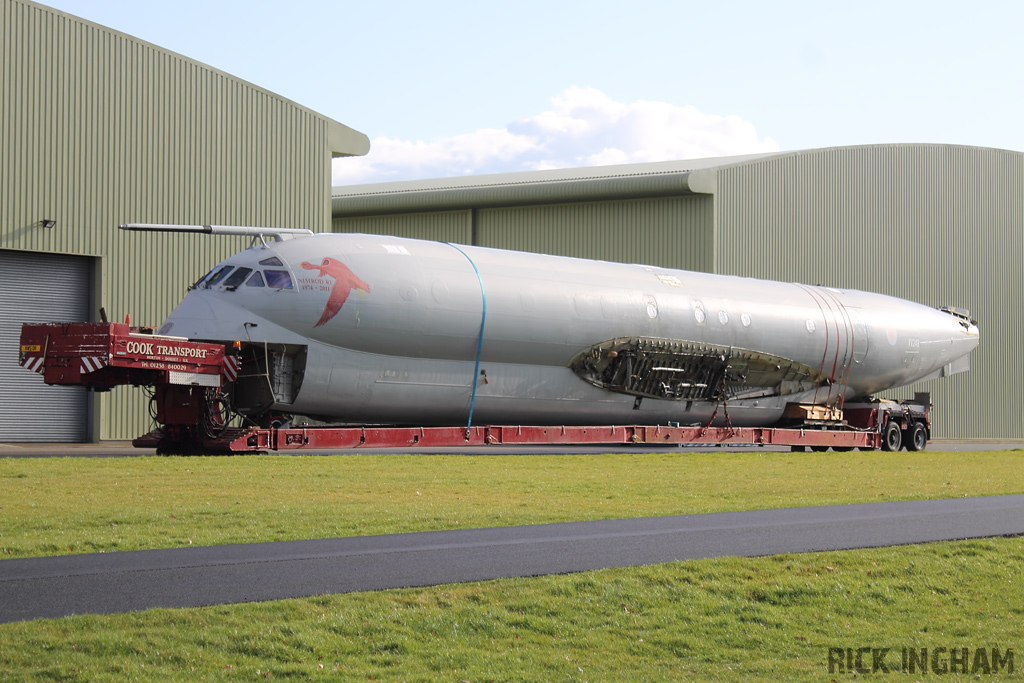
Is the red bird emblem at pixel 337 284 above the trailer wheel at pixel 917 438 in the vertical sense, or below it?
above

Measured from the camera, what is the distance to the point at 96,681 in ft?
22.5

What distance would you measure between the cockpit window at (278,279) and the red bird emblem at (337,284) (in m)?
0.46

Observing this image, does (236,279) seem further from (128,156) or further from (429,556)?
(429,556)

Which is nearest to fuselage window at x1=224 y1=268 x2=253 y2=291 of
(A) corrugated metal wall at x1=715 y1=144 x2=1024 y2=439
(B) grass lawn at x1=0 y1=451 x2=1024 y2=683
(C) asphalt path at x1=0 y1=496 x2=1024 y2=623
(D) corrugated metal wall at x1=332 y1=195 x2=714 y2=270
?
(B) grass lawn at x1=0 y1=451 x2=1024 y2=683

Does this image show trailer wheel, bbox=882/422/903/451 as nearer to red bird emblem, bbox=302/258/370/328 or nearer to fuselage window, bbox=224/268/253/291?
red bird emblem, bbox=302/258/370/328

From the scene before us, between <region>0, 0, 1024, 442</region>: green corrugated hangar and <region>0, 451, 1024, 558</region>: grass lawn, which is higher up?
<region>0, 0, 1024, 442</region>: green corrugated hangar

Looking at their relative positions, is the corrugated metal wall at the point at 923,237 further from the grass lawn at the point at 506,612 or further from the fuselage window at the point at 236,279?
the grass lawn at the point at 506,612

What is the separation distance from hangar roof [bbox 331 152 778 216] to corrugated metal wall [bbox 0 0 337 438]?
11472 millimetres

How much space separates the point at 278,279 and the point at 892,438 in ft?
71.9

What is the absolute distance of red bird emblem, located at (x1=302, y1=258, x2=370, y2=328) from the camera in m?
22.8

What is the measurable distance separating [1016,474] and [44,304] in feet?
85.0

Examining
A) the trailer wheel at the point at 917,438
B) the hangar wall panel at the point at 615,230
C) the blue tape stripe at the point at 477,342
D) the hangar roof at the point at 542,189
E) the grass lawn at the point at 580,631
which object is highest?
the hangar roof at the point at 542,189

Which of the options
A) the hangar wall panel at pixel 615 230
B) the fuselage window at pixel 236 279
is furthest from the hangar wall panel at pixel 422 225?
the fuselage window at pixel 236 279

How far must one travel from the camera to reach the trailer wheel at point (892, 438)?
34844mm
